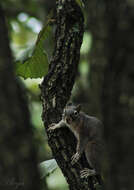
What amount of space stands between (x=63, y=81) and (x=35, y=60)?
0.96 feet

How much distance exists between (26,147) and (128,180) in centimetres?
610

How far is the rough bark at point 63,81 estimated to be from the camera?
119 inches

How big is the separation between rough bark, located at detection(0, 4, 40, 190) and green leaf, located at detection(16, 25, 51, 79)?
5.31 feet

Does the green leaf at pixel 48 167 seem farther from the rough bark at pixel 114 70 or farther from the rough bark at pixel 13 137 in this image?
the rough bark at pixel 114 70

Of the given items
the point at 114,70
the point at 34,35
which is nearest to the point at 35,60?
the point at 114,70

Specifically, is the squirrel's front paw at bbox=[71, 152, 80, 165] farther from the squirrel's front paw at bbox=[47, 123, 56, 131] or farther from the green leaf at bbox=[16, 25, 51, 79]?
the green leaf at bbox=[16, 25, 51, 79]

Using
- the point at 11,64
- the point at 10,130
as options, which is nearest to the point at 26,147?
the point at 10,130

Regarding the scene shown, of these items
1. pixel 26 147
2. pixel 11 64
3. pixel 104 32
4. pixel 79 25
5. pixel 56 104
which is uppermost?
pixel 104 32

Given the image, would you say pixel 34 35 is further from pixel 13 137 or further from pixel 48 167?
pixel 13 137

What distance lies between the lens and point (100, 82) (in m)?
7.65

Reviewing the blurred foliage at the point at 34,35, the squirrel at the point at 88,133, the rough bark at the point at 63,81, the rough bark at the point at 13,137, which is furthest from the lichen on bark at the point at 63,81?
the blurred foliage at the point at 34,35

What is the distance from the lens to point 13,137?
143 centimetres

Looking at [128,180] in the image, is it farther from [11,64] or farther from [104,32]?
[11,64]

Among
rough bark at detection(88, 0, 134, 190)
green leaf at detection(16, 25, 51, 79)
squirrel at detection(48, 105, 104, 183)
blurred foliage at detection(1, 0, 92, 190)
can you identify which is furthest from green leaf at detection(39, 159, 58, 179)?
rough bark at detection(88, 0, 134, 190)
